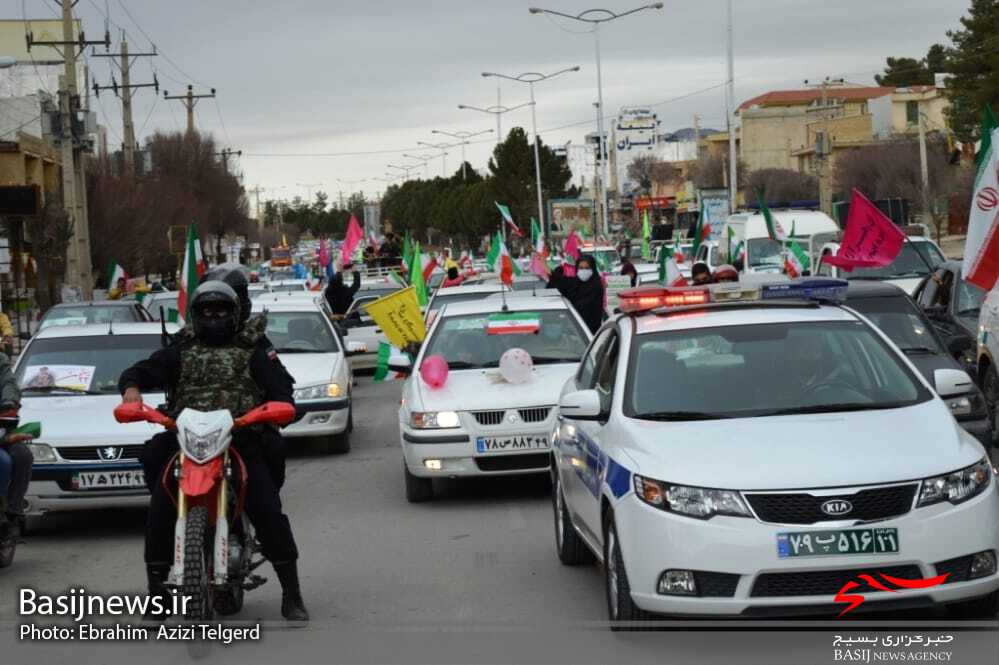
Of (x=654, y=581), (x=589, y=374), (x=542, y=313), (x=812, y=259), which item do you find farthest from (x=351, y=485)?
(x=812, y=259)

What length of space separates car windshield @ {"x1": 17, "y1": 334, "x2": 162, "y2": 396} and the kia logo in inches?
287

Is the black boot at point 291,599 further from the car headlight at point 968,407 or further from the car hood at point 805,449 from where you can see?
the car headlight at point 968,407

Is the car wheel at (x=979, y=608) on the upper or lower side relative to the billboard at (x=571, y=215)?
lower

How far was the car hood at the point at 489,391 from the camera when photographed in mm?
12383

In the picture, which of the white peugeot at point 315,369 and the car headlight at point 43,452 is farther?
the white peugeot at point 315,369

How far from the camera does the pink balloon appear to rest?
12977mm

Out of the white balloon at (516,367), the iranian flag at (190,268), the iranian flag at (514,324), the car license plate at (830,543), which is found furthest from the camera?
the iranian flag at (190,268)

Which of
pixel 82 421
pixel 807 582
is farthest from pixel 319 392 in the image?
pixel 807 582

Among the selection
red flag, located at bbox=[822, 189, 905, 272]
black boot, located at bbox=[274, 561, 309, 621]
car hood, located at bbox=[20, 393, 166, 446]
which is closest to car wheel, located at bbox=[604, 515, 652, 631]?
black boot, located at bbox=[274, 561, 309, 621]

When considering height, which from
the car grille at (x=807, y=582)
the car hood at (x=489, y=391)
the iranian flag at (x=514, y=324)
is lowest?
the car grille at (x=807, y=582)

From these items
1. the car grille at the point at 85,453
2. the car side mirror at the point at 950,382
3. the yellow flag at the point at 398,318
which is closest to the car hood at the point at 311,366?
the yellow flag at the point at 398,318

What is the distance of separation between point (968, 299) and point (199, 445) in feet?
40.8

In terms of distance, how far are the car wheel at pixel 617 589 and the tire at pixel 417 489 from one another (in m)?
5.26

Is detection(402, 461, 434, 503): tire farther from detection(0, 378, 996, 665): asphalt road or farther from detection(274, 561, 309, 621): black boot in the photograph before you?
detection(274, 561, 309, 621): black boot
